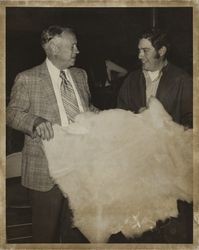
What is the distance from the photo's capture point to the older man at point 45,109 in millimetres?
3984

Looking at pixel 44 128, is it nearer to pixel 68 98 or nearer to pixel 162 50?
pixel 68 98

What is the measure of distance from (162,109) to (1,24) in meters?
1.71

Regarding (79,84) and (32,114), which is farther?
(79,84)

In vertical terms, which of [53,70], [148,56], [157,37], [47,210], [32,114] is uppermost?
[157,37]

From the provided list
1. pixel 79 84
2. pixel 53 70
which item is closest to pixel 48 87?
pixel 53 70

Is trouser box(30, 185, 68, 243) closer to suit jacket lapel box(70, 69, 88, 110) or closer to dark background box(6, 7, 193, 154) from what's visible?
dark background box(6, 7, 193, 154)

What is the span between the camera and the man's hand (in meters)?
3.99

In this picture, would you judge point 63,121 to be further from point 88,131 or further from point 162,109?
point 162,109

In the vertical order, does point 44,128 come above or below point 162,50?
below

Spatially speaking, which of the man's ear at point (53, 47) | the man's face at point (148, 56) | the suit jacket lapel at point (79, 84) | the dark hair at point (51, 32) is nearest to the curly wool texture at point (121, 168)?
the suit jacket lapel at point (79, 84)

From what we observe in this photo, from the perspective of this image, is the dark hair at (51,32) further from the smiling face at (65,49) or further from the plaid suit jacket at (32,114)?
the plaid suit jacket at (32,114)

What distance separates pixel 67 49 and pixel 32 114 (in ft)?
2.28

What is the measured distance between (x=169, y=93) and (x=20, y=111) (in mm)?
1408

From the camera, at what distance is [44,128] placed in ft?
13.1
